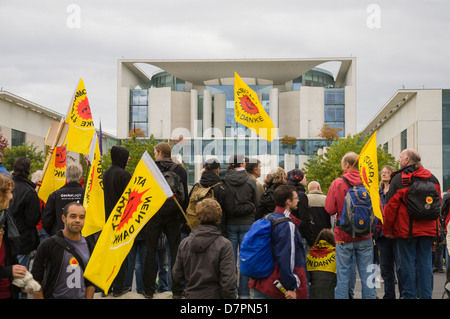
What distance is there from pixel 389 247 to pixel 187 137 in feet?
222

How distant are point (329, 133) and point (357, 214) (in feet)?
219

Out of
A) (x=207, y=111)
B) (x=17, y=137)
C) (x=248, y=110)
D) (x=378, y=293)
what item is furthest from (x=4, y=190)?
(x=207, y=111)

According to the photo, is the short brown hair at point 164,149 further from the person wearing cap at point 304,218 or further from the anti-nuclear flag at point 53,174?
the person wearing cap at point 304,218

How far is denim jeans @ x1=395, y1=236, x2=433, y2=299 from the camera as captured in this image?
6.25 m

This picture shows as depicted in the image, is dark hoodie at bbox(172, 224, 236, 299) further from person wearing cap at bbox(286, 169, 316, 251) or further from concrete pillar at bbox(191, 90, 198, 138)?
concrete pillar at bbox(191, 90, 198, 138)

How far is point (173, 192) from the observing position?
6.75 meters

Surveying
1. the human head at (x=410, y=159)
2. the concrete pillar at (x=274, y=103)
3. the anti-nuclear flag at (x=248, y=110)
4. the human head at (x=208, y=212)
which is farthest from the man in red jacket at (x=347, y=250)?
the concrete pillar at (x=274, y=103)

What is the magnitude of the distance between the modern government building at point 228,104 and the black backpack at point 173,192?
6394 cm

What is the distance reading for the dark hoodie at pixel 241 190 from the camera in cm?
701

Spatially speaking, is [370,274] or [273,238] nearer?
[273,238]

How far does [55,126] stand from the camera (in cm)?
722

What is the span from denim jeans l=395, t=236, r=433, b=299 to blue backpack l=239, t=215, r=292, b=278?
7.26ft

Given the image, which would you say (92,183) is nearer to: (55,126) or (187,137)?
(55,126)
